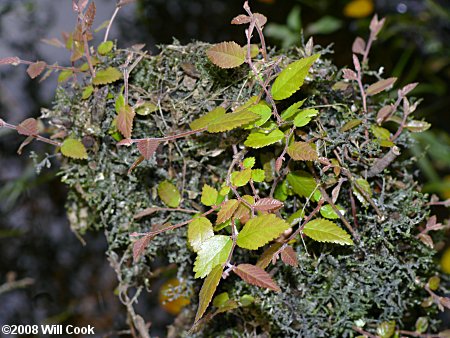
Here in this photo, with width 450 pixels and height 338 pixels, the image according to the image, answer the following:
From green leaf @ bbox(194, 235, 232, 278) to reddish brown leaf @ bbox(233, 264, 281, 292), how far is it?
0.02m

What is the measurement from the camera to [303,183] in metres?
0.46

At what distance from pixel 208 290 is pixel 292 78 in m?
0.18

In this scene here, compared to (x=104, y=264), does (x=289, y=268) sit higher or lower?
higher

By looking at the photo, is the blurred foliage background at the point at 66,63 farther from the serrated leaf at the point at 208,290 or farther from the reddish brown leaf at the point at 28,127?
the serrated leaf at the point at 208,290

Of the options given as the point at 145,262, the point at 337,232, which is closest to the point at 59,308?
the point at 145,262

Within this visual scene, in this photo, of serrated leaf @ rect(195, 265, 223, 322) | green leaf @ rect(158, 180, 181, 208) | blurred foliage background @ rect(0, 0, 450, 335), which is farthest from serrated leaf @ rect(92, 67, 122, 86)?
blurred foliage background @ rect(0, 0, 450, 335)

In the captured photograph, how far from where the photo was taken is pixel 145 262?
575 mm

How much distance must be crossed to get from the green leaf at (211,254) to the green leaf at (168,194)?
0.11m

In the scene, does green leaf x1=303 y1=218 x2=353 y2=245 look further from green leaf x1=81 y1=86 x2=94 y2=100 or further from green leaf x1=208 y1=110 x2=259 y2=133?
green leaf x1=81 y1=86 x2=94 y2=100

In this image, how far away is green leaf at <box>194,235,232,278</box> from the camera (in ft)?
1.30

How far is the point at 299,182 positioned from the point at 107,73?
0.71ft

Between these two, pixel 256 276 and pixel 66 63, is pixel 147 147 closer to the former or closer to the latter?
pixel 256 276

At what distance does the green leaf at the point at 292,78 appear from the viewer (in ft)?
1.35

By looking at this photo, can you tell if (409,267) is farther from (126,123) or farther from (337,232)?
(126,123)
